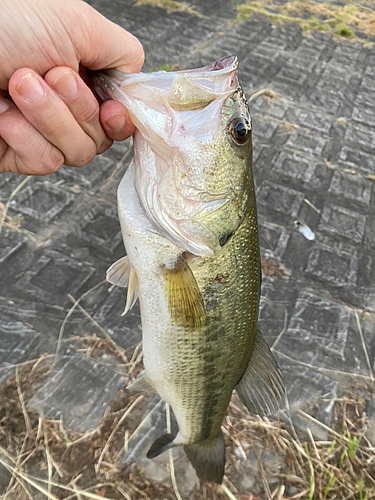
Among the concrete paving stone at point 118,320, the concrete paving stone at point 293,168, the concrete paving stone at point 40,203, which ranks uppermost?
the concrete paving stone at point 40,203

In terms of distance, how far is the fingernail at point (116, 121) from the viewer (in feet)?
4.00

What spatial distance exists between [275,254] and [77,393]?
5.94 ft

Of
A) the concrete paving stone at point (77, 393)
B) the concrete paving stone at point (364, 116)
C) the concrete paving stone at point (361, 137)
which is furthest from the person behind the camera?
the concrete paving stone at point (364, 116)

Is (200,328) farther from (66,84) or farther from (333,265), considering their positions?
(333,265)

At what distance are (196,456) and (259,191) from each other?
7.88 feet

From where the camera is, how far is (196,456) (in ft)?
5.84

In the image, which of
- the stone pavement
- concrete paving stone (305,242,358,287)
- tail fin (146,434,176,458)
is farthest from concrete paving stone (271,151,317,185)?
tail fin (146,434,176,458)

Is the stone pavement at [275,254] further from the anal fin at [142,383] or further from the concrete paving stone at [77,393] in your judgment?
the anal fin at [142,383]

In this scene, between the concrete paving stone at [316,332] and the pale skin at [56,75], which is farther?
the concrete paving stone at [316,332]

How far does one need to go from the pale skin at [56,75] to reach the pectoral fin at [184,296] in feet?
1.69

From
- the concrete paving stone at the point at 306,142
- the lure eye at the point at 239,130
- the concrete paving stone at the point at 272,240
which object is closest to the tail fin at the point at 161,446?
the lure eye at the point at 239,130

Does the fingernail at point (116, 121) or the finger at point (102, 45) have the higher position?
the finger at point (102, 45)

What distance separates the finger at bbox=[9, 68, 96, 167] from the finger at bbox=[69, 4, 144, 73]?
17 centimetres

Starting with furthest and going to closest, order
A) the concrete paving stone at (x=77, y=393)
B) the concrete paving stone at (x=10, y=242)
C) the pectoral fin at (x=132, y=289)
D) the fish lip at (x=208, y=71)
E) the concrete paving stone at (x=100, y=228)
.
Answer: the concrete paving stone at (x=100, y=228), the concrete paving stone at (x=10, y=242), the concrete paving stone at (x=77, y=393), the pectoral fin at (x=132, y=289), the fish lip at (x=208, y=71)
